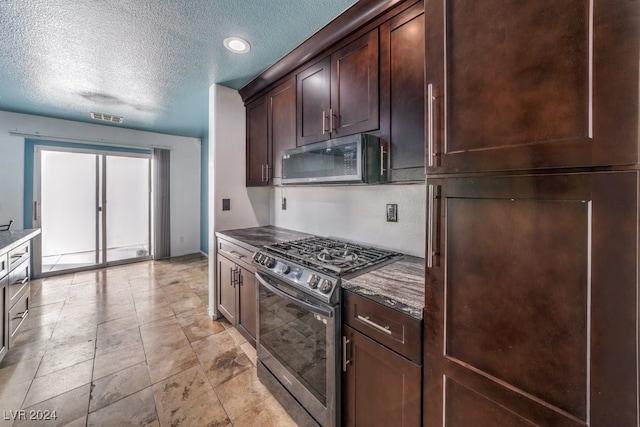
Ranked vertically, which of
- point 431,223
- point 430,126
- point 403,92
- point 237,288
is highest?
point 403,92

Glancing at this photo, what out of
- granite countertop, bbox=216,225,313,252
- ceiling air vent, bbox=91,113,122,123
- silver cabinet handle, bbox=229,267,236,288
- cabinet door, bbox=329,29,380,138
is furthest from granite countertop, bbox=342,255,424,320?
ceiling air vent, bbox=91,113,122,123

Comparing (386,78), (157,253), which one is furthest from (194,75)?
(157,253)

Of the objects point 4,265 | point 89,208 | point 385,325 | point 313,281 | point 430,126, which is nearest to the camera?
point 430,126

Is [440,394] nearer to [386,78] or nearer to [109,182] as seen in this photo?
[386,78]

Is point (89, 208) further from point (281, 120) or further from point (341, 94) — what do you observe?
point (341, 94)

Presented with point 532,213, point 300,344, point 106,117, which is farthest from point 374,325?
point 106,117

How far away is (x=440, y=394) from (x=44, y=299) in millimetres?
4558

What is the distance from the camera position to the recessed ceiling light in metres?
1.91

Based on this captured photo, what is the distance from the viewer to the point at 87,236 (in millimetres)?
4516

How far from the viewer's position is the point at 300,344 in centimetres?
152

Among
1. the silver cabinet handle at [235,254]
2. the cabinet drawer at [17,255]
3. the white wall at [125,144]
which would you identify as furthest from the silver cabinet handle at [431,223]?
the white wall at [125,144]

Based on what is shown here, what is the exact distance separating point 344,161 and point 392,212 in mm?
554

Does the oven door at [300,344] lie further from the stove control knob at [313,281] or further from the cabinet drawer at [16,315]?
the cabinet drawer at [16,315]

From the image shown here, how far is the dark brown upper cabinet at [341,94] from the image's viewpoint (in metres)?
1.52
